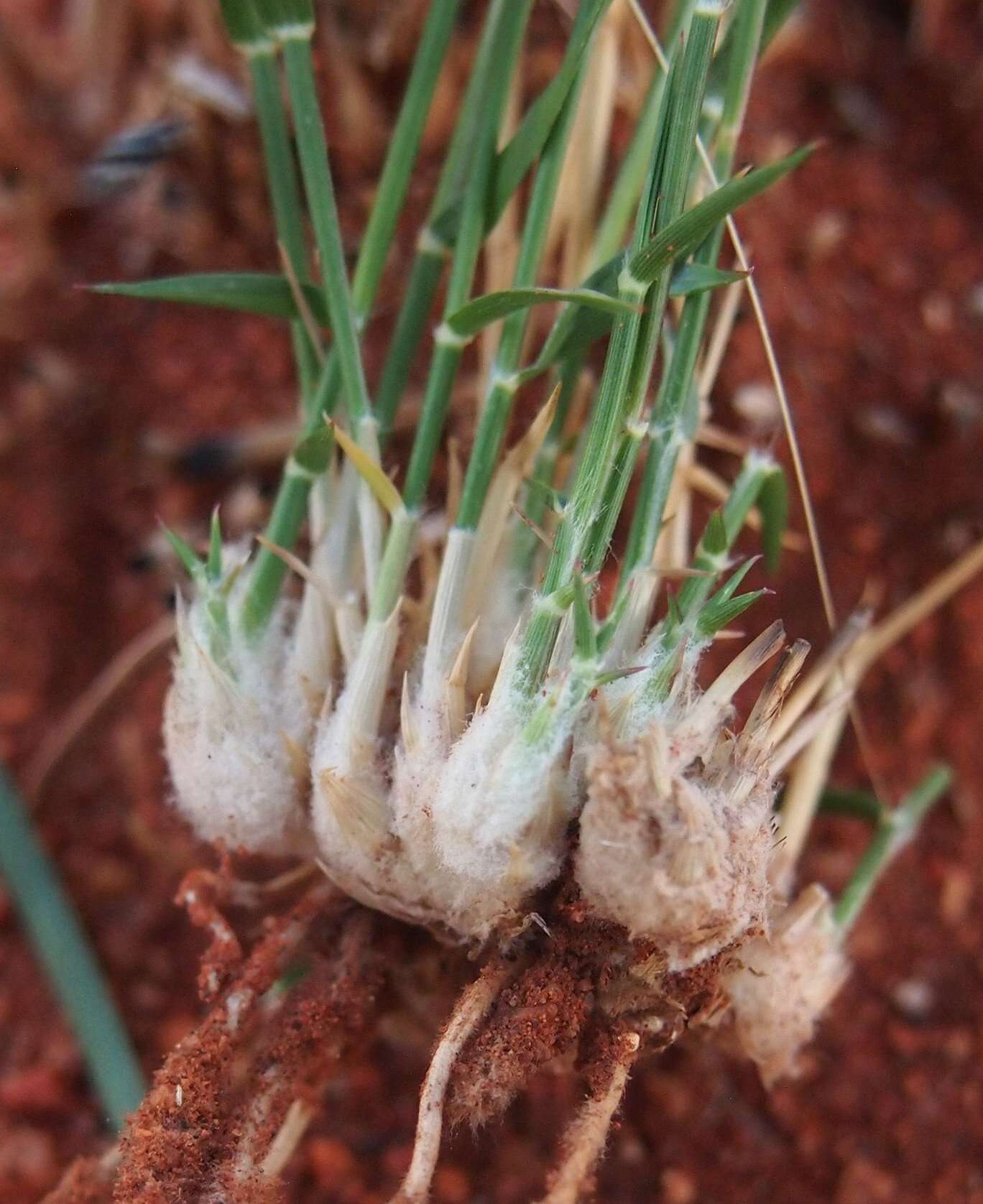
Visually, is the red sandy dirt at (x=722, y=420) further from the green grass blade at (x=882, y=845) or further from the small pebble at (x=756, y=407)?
the green grass blade at (x=882, y=845)

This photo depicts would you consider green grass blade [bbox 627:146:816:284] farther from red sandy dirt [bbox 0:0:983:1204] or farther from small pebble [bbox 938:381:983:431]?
small pebble [bbox 938:381:983:431]

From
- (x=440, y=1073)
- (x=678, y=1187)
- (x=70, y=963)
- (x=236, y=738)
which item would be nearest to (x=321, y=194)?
(x=236, y=738)

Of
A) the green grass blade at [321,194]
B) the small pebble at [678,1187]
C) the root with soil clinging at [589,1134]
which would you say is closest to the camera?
the root with soil clinging at [589,1134]

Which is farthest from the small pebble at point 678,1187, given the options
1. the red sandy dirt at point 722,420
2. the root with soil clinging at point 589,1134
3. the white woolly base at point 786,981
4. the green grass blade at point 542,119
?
the green grass blade at point 542,119

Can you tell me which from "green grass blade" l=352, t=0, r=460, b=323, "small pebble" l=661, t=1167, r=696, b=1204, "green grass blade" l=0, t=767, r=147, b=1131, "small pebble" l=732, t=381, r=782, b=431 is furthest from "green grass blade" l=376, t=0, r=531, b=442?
"small pebble" l=661, t=1167, r=696, b=1204

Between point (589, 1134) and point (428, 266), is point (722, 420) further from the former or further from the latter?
point (589, 1134)

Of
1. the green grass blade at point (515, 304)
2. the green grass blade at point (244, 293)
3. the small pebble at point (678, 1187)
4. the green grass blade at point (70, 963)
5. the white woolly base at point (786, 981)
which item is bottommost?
the small pebble at point (678, 1187)

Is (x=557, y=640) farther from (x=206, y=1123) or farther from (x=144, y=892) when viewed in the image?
(x=144, y=892)
